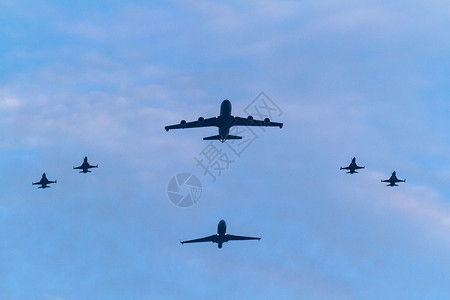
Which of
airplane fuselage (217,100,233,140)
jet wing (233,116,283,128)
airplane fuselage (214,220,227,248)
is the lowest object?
airplane fuselage (214,220,227,248)

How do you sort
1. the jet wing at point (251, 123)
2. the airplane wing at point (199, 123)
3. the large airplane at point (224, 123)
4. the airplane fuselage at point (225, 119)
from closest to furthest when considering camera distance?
the airplane fuselage at point (225, 119)
the large airplane at point (224, 123)
the airplane wing at point (199, 123)
the jet wing at point (251, 123)

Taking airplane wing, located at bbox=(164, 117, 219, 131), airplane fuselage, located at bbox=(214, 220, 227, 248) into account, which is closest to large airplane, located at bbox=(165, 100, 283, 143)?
airplane wing, located at bbox=(164, 117, 219, 131)

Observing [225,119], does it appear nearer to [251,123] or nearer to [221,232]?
[251,123]

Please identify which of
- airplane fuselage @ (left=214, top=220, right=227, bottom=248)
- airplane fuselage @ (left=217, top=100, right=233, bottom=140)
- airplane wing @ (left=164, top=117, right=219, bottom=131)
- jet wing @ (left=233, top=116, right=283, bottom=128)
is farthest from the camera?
airplane fuselage @ (left=214, top=220, right=227, bottom=248)

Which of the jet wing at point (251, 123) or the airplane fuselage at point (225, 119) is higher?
the jet wing at point (251, 123)

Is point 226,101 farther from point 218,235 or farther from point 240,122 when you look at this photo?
point 218,235

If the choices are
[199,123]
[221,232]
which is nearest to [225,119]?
[199,123]

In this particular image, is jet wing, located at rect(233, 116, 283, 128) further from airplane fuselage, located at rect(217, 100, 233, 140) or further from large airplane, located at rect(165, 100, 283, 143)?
airplane fuselage, located at rect(217, 100, 233, 140)

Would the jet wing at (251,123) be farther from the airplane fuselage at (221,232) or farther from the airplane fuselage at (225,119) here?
the airplane fuselage at (221,232)

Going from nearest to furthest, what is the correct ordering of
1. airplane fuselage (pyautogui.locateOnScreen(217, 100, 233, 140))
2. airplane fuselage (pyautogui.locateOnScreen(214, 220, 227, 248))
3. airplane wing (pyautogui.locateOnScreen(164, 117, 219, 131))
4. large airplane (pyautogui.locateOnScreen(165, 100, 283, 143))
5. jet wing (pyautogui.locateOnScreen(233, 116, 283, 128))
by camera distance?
airplane fuselage (pyautogui.locateOnScreen(217, 100, 233, 140))
large airplane (pyautogui.locateOnScreen(165, 100, 283, 143))
airplane wing (pyautogui.locateOnScreen(164, 117, 219, 131))
jet wing (pyautogui.locateOnScreen(233, 116, 283, 128))
airplane fuselage (pyautogui.locateOnScreen(214, 220, 227, 248))

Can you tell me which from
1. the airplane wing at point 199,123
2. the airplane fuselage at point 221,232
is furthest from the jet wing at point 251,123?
the airplane fuselage at point 221,232

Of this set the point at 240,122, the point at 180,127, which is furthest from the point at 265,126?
the point at 180,127

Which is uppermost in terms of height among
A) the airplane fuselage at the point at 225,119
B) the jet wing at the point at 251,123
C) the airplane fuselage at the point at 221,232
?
the jet wing at the point at 251,123

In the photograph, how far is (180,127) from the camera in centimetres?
18850
